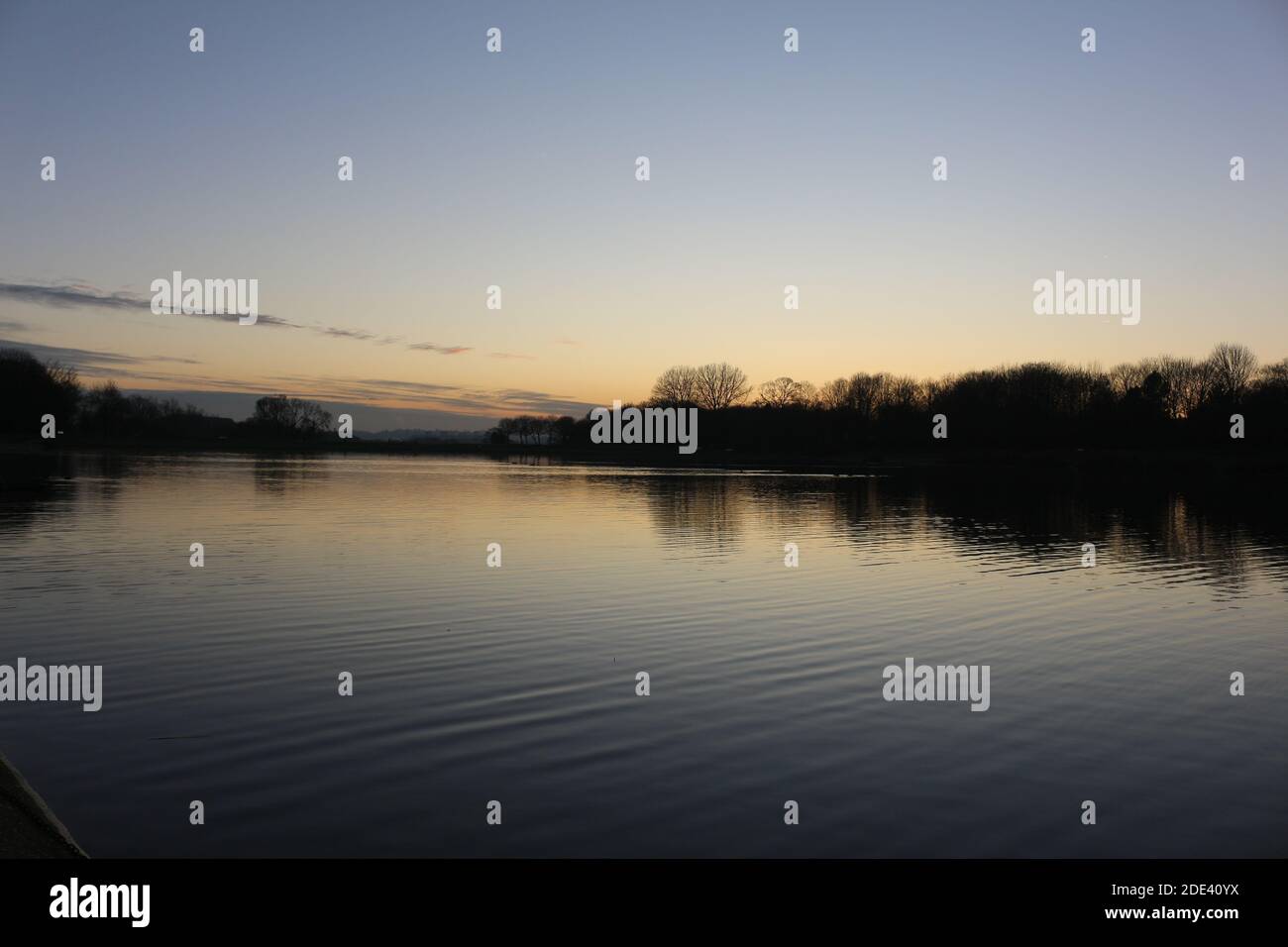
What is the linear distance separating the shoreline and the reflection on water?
0.36 meters

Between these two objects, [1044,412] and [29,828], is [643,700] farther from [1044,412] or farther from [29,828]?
[1044,412]

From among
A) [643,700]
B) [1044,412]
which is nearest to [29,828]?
[643,700]

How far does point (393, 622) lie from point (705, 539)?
16.1 meters

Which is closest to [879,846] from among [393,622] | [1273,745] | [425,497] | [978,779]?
[978,779]

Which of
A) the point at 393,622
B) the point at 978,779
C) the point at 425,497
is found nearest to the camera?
the point at 978,779

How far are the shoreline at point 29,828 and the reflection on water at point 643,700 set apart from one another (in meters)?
0.36

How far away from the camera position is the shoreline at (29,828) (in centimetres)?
633

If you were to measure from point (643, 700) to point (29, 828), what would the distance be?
6.59 m

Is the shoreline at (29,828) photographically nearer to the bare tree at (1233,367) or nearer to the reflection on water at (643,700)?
the reflection on water at (643,700)

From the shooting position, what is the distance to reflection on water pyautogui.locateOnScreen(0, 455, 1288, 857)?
7781mm

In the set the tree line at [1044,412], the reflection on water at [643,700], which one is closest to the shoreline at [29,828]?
the reflection on water at [643,700]

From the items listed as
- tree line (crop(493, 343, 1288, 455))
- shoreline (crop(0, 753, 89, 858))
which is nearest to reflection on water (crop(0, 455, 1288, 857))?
shoreline (crop(0, 753, 89, 858))
